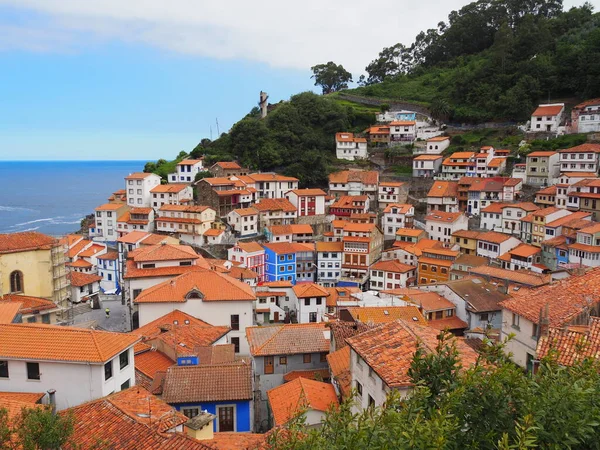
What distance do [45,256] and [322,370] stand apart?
71.4 feet

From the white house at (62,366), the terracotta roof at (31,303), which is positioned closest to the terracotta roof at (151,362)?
the white house at (62,366)

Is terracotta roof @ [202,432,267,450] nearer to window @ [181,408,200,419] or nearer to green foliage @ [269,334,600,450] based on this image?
window @ [181,408,200,419]

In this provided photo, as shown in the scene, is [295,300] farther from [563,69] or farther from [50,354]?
[563,69]

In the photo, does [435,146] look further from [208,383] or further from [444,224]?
[208,383]

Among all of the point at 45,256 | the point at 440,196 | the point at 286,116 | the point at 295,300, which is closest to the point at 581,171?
the point at 440,196

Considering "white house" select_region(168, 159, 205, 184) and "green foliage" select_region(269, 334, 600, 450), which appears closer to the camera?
"green foliage" select_region(269, 334, 600, 450)

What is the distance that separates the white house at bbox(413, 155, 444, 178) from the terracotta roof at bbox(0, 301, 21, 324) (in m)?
65.1

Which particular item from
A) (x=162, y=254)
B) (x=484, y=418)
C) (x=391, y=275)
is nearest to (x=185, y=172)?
(x=391, y=275)

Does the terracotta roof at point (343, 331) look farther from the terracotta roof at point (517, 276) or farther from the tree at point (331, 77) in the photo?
the tree at point (331, 77)

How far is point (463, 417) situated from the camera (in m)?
7.25

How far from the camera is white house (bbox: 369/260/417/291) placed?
5369cm

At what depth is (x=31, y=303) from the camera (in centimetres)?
3039

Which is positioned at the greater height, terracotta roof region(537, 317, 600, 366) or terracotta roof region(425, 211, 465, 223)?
terracotta roof region(537, 317, 600, 366)

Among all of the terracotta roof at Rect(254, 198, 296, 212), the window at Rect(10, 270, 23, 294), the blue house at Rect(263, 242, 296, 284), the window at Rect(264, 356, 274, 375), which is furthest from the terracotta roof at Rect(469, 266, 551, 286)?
the window at Rect(10, 270, 23, 294)
